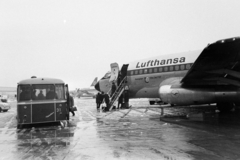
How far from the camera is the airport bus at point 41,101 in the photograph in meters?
11.7

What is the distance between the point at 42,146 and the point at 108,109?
12480mm

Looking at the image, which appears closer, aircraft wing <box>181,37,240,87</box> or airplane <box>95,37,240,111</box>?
aircraft wing <box>181,37,240,87</box>

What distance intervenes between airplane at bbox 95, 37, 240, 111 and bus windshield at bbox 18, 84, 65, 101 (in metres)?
6.22

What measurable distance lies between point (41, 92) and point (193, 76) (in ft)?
27.9

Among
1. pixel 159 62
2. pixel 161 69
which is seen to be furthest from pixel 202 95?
pixel 159 62

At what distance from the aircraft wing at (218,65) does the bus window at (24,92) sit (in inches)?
340

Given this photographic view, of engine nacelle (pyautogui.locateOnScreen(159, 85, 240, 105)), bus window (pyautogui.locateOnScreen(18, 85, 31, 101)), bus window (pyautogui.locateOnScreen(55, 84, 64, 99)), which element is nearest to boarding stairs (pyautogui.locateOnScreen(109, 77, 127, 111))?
engine nacelle (pyautogui.locateOnScreen(159, 85, 240, 105))

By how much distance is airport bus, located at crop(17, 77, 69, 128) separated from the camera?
462 inches

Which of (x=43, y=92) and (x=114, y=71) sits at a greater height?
(x=114, y=71)

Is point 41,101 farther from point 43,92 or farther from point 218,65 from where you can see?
point 218,65

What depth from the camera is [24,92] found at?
39.7 ft

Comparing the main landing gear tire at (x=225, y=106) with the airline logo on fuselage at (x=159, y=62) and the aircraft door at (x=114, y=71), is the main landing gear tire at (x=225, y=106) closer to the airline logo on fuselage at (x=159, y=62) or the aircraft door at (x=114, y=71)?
the airline logo on fuselage at (x=159, y=62)

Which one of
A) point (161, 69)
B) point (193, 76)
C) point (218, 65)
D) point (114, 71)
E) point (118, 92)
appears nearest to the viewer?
point (218, 65)

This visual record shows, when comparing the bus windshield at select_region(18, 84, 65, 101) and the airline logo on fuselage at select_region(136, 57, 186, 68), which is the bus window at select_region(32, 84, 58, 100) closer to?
the bus windshield at select_region(18, 84, 65, 101)
